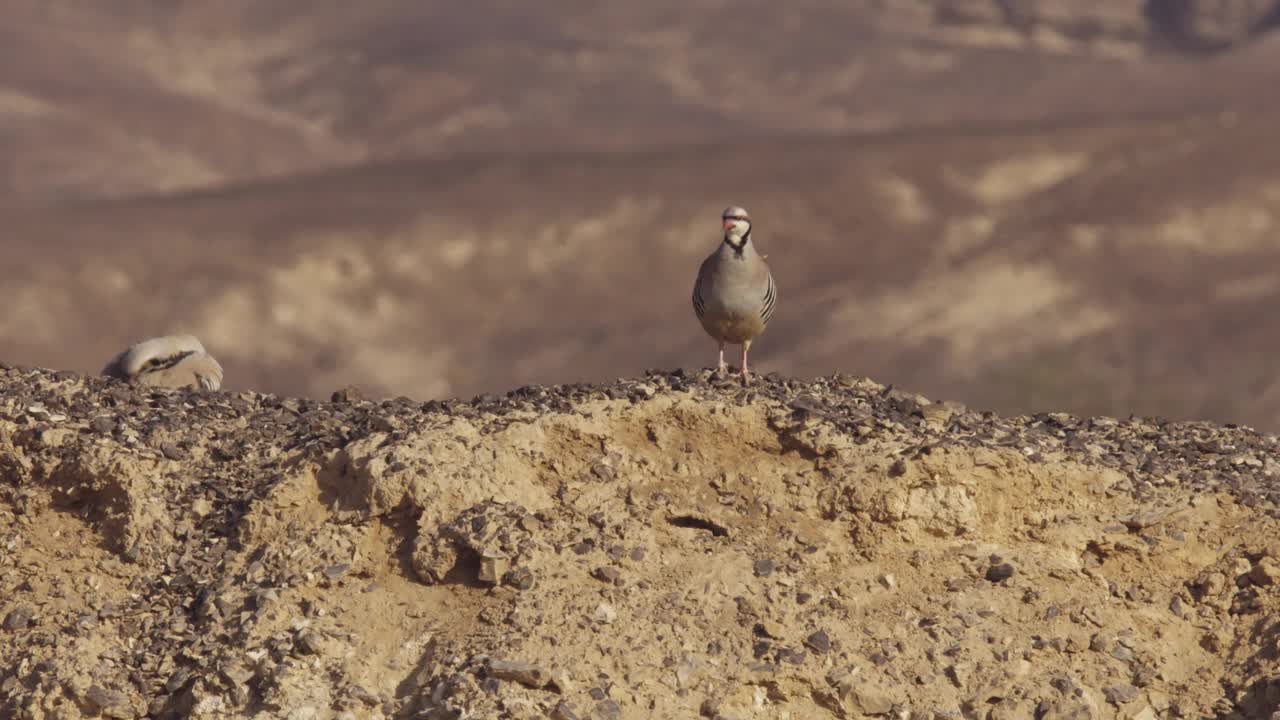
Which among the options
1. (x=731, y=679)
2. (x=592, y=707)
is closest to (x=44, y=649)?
(x=592, y=707)

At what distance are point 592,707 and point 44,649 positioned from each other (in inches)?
144

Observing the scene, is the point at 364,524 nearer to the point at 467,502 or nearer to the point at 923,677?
the point at 467,502

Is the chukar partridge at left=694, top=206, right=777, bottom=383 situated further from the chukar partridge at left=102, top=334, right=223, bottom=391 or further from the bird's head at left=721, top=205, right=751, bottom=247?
the chukar partridge at left=102, top=334, right=223, bottom=391

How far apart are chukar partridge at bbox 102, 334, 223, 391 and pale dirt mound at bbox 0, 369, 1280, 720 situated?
96.8 inches

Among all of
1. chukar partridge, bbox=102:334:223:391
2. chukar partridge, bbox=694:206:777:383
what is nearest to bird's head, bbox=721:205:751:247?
chukar partridge, bbox=694:206:777:383

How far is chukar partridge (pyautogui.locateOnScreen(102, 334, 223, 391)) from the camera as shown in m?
15.3

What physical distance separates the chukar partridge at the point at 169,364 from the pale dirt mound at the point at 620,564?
2459mm

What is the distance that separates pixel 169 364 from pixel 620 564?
243 inches

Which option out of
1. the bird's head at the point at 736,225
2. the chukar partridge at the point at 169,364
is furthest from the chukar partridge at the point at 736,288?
the chukar partridge at the point at 169,364

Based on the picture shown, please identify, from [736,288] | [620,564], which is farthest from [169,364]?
[620,564]

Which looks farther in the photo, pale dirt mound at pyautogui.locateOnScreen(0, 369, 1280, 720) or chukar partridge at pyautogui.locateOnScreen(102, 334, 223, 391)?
chukar partridge at pyautogui.locateOnScreen(102, 334, 223, 391)

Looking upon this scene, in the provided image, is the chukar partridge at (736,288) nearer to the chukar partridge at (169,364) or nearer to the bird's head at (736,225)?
the bird's head at (736,225)

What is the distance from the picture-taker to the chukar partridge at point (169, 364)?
50.3 feet

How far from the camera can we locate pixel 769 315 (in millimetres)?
14648
